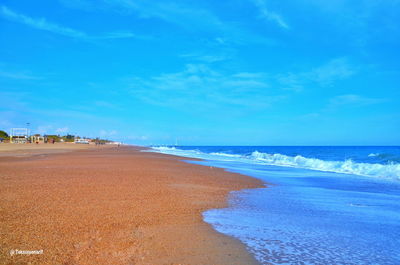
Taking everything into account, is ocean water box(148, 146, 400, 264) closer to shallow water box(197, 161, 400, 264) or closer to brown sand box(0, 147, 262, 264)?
shallow water box(197, 161, 400, 264)

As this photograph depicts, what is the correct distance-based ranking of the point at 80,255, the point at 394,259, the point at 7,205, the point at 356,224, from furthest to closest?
the point at 7,205 → the point at 356,224 → the point at 394,259 → the point at 80,255

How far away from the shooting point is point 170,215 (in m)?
6.89

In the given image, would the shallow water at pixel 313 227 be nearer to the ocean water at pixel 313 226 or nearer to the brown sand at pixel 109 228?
the ocean water at pixel 313 226

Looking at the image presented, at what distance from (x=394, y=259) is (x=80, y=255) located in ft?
14.7

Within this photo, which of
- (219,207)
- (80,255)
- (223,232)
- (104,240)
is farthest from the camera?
(219,207)

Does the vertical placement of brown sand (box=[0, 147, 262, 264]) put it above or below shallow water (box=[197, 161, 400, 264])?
above

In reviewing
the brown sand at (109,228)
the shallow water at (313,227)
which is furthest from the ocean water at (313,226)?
the brown sand at (109,228)

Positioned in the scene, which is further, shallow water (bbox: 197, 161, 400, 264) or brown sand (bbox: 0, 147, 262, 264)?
shallow water (bbox: 197, 161, 400, 264)

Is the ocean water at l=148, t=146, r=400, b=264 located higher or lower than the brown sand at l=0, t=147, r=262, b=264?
lower

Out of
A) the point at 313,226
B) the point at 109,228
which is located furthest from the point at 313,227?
the point at 109,228

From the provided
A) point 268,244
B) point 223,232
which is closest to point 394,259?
point 268,244

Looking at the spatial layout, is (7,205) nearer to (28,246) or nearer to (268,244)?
(28,246)

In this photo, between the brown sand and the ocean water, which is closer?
the brown sand

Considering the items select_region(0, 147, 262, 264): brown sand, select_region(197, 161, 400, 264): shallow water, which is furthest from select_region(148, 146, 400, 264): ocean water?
select_region(0, 147, 262, 264): brown sand
